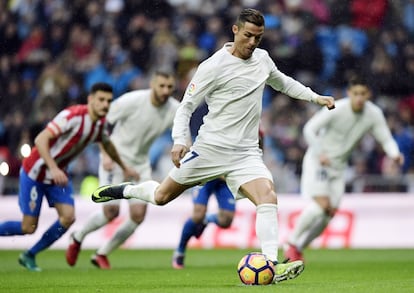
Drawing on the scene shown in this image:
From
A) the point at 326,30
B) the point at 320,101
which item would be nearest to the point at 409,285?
the point at 320,101

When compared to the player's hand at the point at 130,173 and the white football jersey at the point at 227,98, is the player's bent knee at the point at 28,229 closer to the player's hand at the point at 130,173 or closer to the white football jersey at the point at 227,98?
the player's hand at the point at 130,173

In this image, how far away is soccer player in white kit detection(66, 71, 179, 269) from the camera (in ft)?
42.4

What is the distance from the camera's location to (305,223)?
13.7m

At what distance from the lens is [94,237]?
58.2 feet

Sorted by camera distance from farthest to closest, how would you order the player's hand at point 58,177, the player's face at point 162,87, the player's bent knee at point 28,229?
the player's face at point 162,87 < the player's bent knee at point 28,229 < the player's hand at point 58,177

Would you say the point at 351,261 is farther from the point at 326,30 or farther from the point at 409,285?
the point at 326,30

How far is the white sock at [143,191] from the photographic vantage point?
9883mm

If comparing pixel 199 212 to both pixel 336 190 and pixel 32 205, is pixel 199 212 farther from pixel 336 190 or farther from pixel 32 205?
pixel 32 205

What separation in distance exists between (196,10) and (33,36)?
Answer: 3377mm

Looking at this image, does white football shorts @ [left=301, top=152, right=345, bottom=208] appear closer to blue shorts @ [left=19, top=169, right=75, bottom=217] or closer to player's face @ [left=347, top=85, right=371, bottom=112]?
player's face @ [left=347, top=85, right=371, bottom=112]

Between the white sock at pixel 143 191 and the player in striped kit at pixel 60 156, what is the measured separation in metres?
1.85

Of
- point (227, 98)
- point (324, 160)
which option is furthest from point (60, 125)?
point (324, 160)

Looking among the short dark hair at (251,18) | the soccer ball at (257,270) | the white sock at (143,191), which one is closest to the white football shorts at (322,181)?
the white sock at (143,191)

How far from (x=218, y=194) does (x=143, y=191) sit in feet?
10.7
